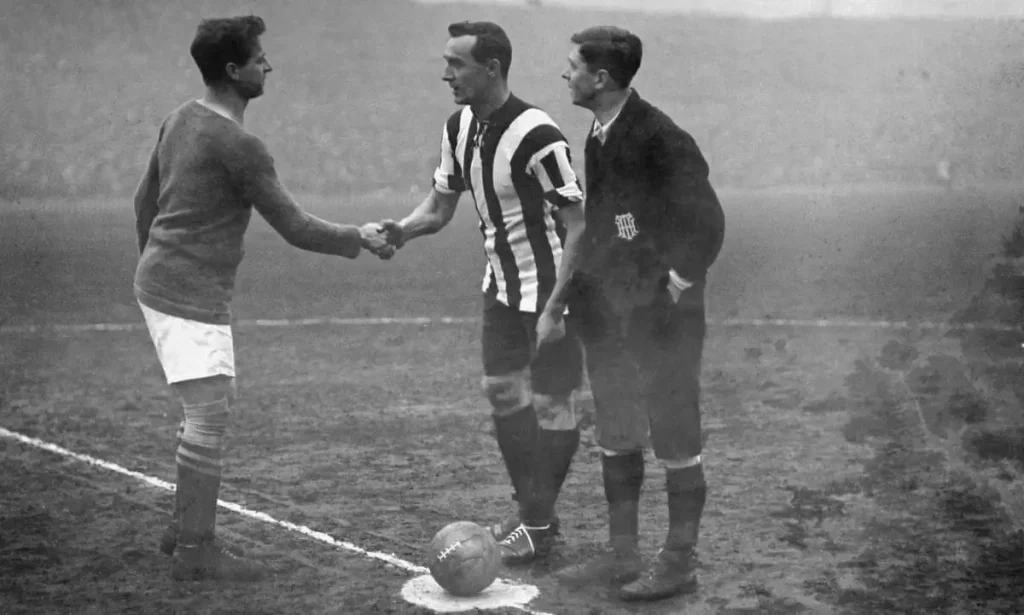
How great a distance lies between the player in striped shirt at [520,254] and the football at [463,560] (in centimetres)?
45

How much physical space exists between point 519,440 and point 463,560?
833 millimetres

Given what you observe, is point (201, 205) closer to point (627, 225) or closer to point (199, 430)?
point (199, 430)

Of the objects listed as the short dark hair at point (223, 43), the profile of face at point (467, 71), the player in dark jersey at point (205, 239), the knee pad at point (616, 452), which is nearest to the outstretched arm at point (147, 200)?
the player in dark jersey at point (205, 239)

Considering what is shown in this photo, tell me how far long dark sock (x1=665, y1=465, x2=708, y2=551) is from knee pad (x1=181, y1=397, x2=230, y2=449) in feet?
5.43

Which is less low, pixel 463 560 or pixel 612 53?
pixel 612 53

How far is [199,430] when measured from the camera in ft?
16.2

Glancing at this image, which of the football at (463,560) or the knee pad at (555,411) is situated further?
the knee pad at (555,411)

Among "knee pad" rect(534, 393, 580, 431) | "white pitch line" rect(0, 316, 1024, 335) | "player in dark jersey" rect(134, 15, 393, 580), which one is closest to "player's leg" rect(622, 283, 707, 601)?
"knee pad" rect(534, 393, 580, 431)

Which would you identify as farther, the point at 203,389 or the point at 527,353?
the point at 527,353

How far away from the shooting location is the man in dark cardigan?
4.43 m

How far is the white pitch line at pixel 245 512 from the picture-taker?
16.6 feet

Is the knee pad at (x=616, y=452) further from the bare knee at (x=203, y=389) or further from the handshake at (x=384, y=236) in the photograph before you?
the bare knee at (x=203, y=389)

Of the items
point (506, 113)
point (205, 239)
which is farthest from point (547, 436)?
point (205, 239)

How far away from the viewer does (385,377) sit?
9398mm
